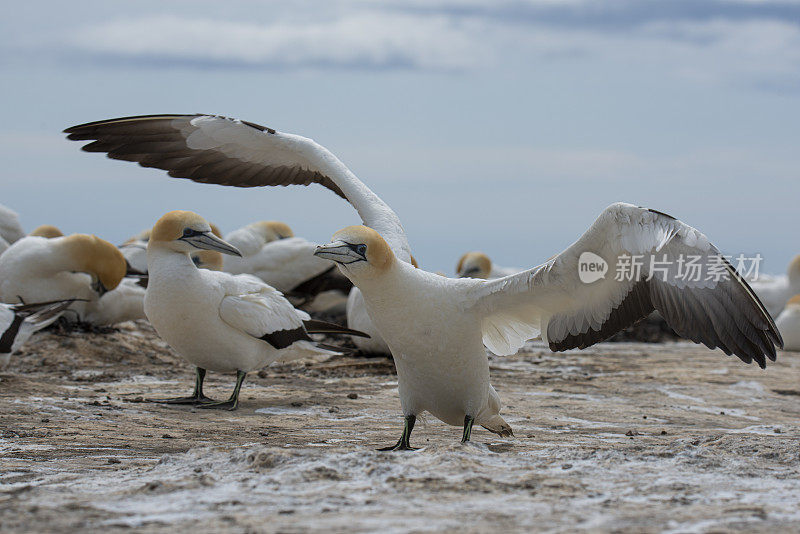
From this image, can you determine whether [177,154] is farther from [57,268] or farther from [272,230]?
[272,230]

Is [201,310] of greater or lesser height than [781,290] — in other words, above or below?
below

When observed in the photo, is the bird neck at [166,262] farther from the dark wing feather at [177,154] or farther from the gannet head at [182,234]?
the dark wing feather at [177,154]

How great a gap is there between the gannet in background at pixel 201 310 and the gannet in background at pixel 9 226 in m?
8.54

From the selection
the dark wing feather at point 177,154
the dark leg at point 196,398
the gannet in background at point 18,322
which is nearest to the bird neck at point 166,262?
the dark wing feather at point 177,154

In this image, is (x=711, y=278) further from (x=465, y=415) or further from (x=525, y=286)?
(x=465, y=415)

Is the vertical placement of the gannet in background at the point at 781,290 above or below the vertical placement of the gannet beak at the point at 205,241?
above

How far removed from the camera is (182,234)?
7.09 metres

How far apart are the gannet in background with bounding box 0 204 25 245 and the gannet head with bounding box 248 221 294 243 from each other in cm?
346

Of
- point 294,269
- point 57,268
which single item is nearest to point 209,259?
point 57,268

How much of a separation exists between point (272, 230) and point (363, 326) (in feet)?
23.3

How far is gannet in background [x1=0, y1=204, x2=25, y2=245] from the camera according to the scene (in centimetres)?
1466

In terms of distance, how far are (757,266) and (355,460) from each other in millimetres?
2880

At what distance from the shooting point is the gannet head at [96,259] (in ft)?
31.1

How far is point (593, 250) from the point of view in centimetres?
469
